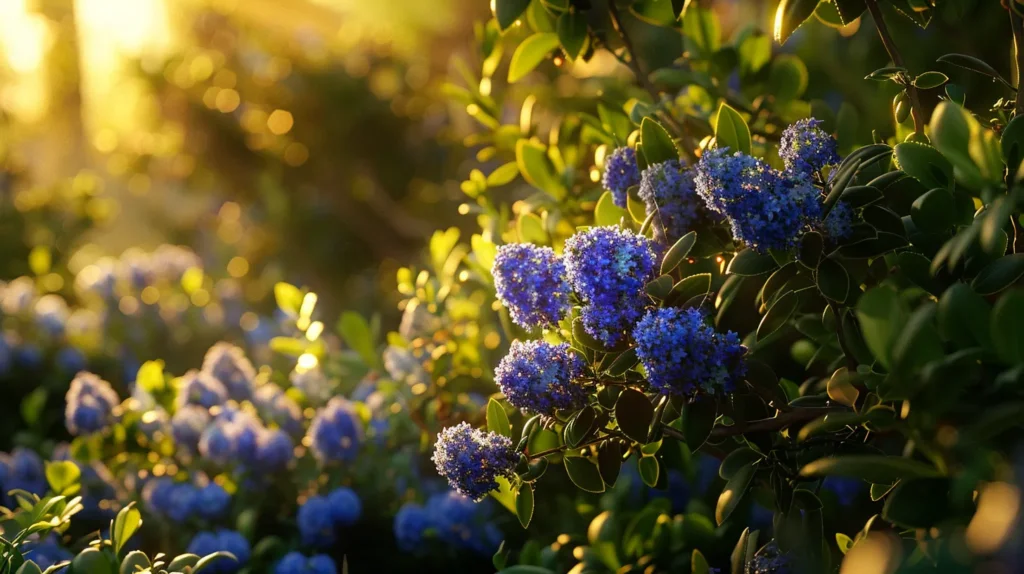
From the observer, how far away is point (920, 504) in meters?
0.75

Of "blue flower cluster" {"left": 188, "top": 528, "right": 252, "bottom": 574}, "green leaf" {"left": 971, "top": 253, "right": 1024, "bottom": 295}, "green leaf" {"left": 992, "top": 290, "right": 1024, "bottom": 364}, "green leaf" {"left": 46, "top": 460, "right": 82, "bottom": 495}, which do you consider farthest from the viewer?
"blue flower cluster" {"left": 188, "top": 528, "right": 252, "bottom": 574}

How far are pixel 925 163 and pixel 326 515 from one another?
4.11 feet

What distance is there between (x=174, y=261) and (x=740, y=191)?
2828 millimetres

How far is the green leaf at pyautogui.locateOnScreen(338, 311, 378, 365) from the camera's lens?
1.90 metres

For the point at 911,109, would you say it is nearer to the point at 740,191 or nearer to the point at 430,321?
the point at 740,191

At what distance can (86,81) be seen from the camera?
6.78m

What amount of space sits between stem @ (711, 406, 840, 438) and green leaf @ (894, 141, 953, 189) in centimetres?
29

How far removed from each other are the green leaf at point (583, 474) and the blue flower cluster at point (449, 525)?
0.62 meters

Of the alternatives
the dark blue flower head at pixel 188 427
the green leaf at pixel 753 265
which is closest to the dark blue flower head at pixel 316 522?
Result: the dark blue flower head at pixel 188 427

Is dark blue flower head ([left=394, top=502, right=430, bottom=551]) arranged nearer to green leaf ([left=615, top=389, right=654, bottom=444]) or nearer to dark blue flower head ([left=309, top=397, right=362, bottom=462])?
dark blue flower head ([left=309, top=397, right=362, bottom=462])

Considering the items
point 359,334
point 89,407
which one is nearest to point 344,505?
point 359,334

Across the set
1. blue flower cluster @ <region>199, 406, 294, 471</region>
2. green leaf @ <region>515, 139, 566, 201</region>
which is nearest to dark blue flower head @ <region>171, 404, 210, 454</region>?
blue flower cluster @ <region>199, 406, 294, 471</region>

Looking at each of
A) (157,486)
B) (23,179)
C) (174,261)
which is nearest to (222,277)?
(174,261)

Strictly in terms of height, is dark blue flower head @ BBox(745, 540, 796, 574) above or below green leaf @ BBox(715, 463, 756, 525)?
below
